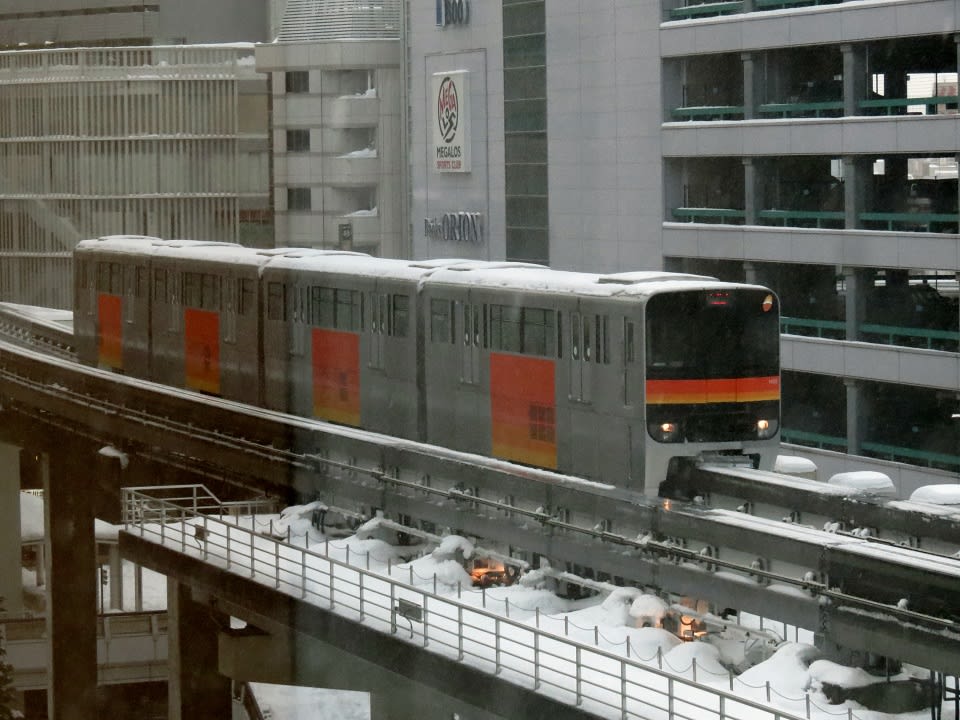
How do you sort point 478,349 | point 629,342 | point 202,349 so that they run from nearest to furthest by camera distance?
point 629,342 → point 478,349 → point 202,349

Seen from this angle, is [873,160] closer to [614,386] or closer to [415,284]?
[415,284]

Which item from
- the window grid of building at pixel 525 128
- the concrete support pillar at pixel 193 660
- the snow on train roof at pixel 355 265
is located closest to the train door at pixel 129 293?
the snow on train roof at pixel 355 265

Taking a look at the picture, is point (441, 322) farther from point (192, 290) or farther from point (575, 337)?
point (192, 290)

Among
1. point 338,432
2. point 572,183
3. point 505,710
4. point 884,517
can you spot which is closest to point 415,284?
point 338,432

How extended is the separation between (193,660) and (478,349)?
196 centimetres

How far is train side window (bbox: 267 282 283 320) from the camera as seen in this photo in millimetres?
9781

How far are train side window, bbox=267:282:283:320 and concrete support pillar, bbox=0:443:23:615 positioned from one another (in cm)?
233

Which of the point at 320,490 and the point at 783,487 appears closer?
the point at 783,487

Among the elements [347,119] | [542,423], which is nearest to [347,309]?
[542,423]

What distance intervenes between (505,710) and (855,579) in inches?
43.8

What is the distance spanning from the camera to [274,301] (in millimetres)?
9844

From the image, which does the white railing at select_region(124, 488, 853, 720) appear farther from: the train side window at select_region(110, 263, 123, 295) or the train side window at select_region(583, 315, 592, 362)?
the train side window at select_region(110, 263, 123, 295)

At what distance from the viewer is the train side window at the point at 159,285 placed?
1108 cm

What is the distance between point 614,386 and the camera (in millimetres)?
7207
